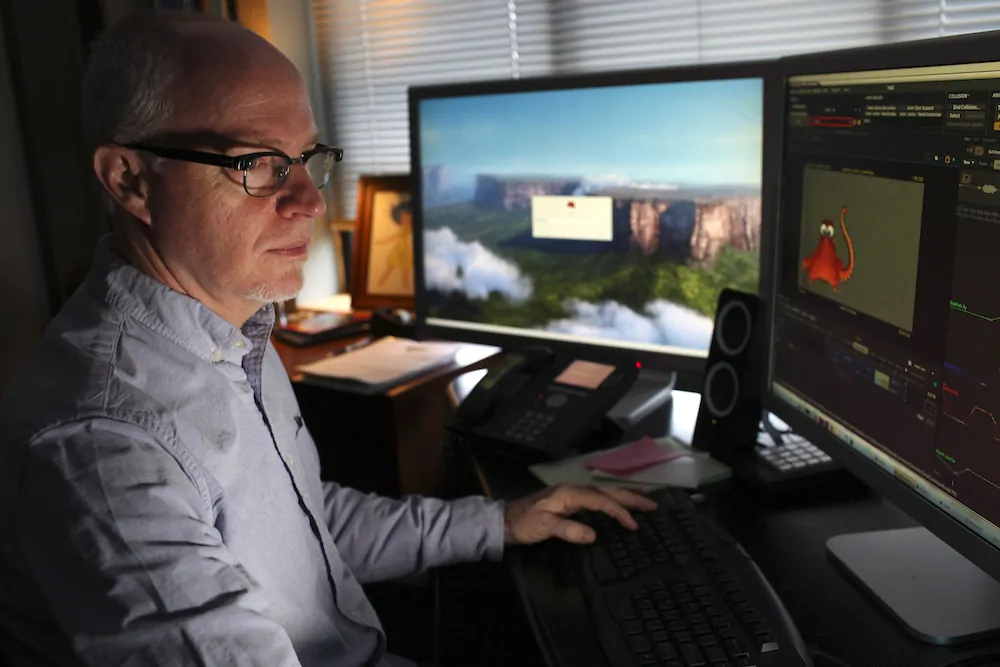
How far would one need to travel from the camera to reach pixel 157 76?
96 cm

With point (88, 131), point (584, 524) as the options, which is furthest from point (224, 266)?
point (584, 524)

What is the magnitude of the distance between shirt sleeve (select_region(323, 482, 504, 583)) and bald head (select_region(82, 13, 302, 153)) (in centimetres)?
58

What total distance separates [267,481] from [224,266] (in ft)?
0.84

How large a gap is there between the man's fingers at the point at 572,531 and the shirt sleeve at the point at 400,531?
111mm

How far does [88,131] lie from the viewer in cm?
101

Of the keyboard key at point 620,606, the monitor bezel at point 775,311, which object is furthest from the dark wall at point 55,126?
the keyboard key at point 620,606

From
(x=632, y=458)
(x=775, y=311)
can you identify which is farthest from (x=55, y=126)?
(x=775, y=311)

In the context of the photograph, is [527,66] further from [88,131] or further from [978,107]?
[978,107]

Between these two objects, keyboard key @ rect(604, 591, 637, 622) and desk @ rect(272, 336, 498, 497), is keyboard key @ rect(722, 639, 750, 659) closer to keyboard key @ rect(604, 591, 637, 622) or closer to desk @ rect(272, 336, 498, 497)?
keyboard key @ rect(604, 591, 637, 622)

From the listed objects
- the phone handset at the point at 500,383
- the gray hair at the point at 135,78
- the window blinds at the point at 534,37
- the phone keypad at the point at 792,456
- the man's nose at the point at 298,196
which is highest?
the window blinds at the point at 534,37

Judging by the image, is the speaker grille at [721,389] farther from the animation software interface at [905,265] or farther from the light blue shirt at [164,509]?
the light blue shirt at [164,509]

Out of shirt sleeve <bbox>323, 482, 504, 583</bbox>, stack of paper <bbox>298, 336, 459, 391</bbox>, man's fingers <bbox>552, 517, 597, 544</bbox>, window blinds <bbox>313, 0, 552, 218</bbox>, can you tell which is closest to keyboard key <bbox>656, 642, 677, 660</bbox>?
man's fingers <bbox>552, 517, 597, 544</bbox>

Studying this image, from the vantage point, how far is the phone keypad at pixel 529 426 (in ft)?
4.36

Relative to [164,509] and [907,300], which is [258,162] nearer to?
[164,509]
